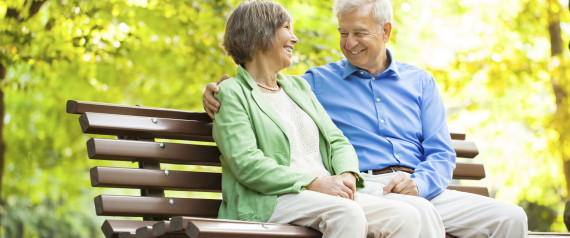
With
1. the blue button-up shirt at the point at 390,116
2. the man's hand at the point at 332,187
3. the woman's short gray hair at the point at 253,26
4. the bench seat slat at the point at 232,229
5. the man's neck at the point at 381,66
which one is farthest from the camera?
the man's neck at the point at 381,66

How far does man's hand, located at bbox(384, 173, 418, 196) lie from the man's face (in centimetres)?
84

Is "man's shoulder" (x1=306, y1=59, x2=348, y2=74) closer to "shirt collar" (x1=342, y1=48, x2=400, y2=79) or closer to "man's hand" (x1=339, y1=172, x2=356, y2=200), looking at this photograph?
"shirt collar" (x1=342, y1=48, x2=400, y2=79)

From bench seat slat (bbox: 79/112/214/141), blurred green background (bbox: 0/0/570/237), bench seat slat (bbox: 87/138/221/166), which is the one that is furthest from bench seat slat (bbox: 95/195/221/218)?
blurred green background (bbox: 0/0/570/237)

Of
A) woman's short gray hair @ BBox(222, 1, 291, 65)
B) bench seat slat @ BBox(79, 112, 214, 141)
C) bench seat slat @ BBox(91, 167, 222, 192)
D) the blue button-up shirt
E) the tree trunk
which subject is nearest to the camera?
bench seat slat @ BBox(91, 167, 222, 192)

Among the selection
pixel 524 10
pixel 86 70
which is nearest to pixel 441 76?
pixel 524 10

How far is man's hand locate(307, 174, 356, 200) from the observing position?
12.2 ft

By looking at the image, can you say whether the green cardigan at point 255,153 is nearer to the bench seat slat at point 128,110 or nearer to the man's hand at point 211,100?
the man's hand at point 211,100

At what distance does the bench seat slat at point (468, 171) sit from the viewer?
17.3 feet

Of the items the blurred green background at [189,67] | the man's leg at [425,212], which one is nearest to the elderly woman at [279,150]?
the man's leg at [425,212]

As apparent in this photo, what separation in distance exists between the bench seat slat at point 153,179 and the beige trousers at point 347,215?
0.61 metres

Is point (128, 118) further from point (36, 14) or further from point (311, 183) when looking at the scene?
point (36, 14)

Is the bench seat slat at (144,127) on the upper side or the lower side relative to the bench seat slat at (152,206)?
upper

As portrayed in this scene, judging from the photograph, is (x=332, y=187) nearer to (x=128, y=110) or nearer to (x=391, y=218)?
(x=391, y=218)

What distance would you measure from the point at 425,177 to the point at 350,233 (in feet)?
3.29
